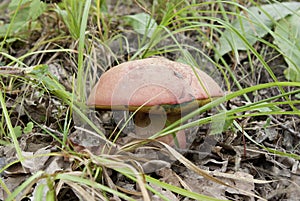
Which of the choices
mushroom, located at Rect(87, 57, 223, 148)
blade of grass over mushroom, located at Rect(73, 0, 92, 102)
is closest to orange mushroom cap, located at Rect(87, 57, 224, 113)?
mushroom, located at Rect(87, 57, 223, 148)

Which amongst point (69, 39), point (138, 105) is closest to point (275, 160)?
point (138, 105)

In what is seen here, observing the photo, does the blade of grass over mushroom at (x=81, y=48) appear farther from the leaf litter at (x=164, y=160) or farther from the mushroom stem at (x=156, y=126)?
the mushroom stem at (x=156, y=126)

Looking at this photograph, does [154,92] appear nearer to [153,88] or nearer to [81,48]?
[153,88]

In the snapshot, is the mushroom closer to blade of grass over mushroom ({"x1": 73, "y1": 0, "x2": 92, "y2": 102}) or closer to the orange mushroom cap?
the orange mushroom cap

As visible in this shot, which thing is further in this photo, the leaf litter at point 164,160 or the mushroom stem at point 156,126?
the mushroom stem at point 156,126

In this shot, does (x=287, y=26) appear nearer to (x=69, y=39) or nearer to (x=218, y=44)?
(x=218, y=44)

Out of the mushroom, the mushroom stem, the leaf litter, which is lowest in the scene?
the leaf litter

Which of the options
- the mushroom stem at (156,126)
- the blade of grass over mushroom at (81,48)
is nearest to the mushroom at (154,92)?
the mushroom stem at (156,126)

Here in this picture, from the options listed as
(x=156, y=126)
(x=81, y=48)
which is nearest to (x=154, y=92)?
(x=156, y=126)
